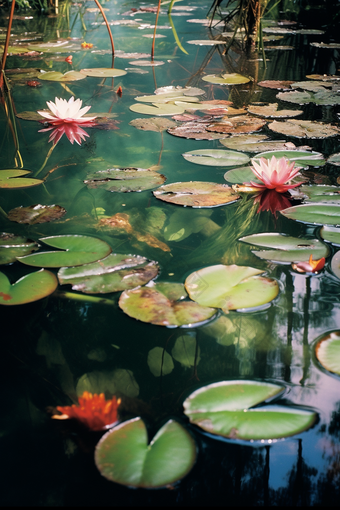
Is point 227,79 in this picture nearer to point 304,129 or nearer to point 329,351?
point 304,129

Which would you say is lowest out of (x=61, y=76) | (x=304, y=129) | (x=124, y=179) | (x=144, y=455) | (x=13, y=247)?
(x=144, y=455)

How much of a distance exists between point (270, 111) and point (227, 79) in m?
0.83

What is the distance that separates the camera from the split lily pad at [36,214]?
47.1 inches

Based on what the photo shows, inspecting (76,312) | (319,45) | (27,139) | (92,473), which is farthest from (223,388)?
(319,45)

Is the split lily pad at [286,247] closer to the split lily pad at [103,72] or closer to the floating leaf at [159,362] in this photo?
the floating leaf at [159,362]

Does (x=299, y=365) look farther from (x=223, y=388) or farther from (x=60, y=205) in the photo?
(x=60, y=205)

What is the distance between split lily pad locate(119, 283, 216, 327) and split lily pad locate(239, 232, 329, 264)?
0.90ft

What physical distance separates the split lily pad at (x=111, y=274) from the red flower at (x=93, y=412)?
11.6 inches

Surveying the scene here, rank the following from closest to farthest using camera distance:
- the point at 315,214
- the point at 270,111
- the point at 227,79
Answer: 1. the point at 315,214
2. the point at 270,111
3. the point at 227,79

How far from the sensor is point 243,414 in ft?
2.11

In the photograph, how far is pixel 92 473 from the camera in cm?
57

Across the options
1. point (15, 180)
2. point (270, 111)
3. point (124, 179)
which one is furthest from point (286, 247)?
point (270, 111)

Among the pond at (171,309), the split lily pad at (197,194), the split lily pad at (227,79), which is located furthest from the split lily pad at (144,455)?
the split lily pad at (227,79)

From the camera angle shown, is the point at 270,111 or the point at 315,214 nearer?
the point at 315,214
